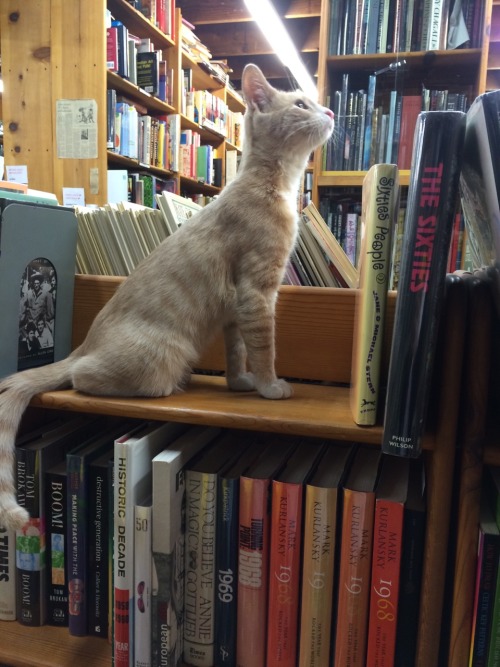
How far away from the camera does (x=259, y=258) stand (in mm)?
880

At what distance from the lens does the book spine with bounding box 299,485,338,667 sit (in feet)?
2.39

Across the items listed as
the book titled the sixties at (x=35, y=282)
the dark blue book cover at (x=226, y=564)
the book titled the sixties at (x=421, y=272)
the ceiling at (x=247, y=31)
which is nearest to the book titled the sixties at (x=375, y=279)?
the book titled the sixties at (x=421, y=272)

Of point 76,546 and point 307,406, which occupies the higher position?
point 307,406

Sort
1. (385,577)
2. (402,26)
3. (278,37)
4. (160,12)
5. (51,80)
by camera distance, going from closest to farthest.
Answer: (385,577) < (402,26) < (51,80) < (160,12) < (278,37)

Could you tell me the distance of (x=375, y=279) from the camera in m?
0.63

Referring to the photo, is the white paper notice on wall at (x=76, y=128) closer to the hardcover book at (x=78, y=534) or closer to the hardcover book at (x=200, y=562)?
the hardcover book at (x=78, y=534)

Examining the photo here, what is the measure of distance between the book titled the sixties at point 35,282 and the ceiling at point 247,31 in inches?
114

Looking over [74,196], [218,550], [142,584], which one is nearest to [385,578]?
[218,550]

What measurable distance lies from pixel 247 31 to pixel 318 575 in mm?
4417

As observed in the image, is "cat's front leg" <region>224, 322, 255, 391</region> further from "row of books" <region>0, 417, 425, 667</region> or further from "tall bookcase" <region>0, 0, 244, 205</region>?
"tall bookcase" <region>0, 0, 244, 205</region>

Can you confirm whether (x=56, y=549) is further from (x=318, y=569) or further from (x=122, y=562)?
(x=318, y=569)

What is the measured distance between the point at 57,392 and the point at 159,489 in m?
0.26

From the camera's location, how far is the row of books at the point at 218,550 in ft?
2.35

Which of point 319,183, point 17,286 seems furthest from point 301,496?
point 319,183
